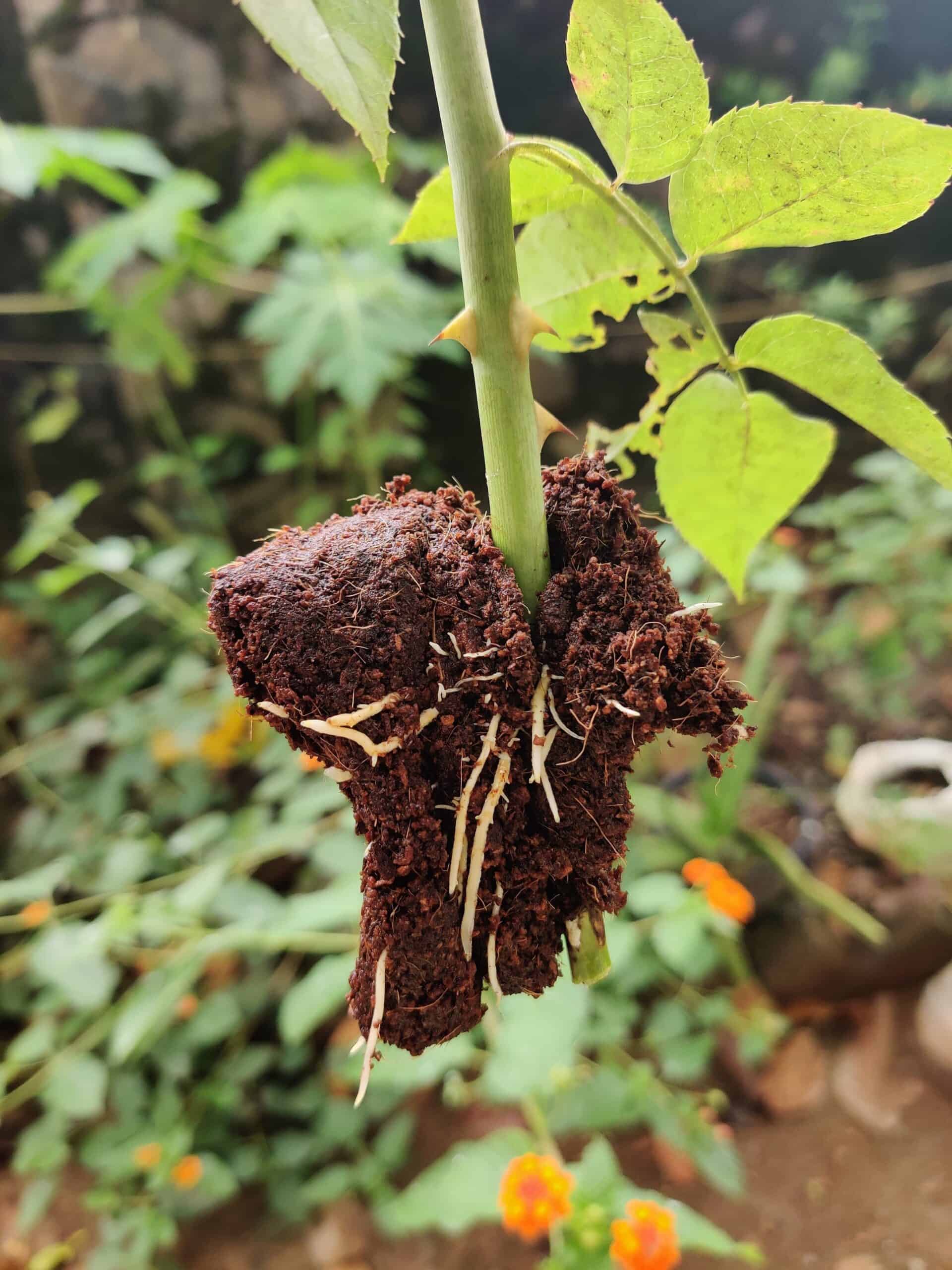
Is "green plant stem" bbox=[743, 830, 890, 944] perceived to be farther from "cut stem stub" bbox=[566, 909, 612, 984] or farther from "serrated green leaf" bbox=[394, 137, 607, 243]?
"serrated green leaf" bbox=[394, 137, 607, 243]

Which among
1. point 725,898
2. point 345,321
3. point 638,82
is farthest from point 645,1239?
point 345,321

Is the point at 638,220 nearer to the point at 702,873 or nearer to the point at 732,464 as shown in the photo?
the point at 732,464

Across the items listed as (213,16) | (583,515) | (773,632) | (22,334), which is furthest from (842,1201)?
(213,16)

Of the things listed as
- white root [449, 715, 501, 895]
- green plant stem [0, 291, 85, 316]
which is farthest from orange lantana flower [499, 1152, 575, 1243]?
green plant stem [0, 291, 85, 316]

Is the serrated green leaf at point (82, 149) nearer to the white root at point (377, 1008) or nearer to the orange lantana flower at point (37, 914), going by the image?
the orange lantana flower at point (37, 914)

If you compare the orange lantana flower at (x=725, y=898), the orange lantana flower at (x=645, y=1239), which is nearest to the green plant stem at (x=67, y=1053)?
the orange lantana flower at (x=645, y=1239)

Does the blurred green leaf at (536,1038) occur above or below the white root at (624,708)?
below

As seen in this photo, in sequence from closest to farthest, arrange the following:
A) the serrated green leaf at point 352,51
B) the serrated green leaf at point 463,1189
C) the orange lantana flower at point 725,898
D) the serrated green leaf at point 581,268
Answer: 1. the serrated green leaf at point 352,51
2. the serrated green leaf at point 581,268
3. the serrated green leaf at point 463,1189
4. the orange lantana flower at point 725,898
